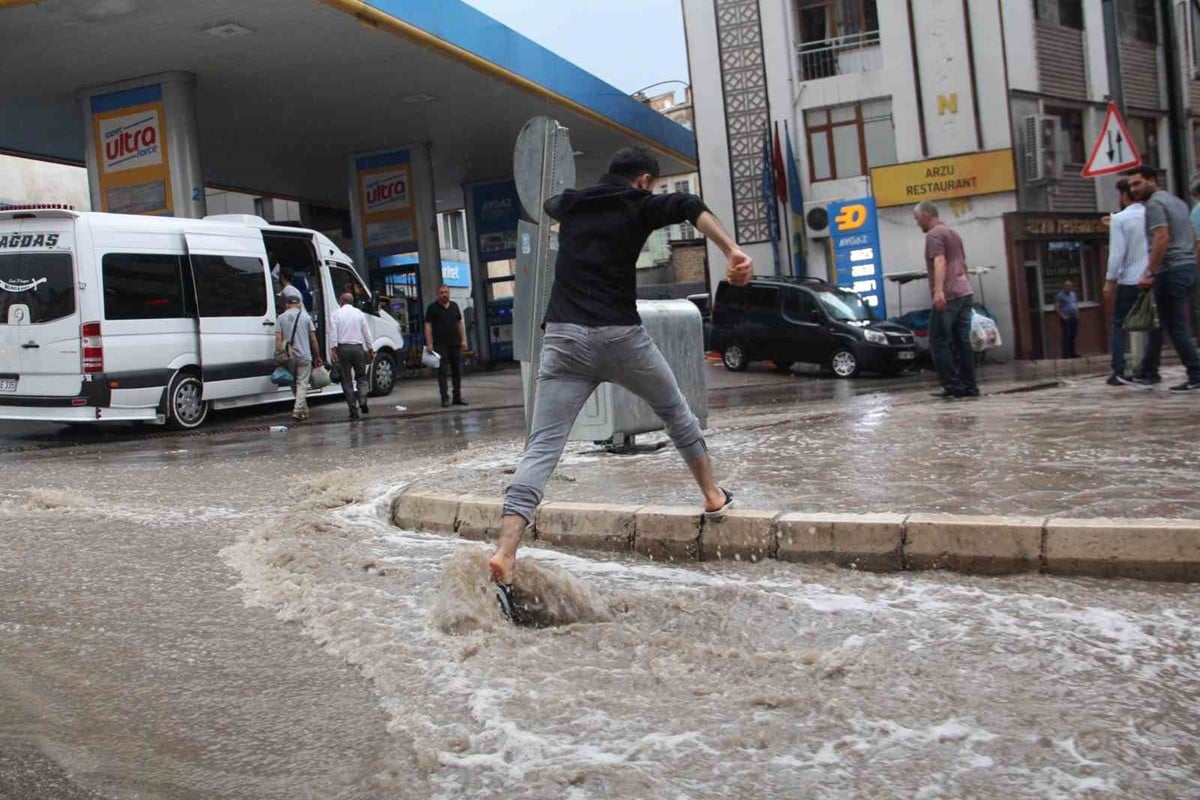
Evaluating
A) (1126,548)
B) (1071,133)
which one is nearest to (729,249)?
(1126,548)

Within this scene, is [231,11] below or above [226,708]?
above

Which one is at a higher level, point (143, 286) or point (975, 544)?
point (143, 286)

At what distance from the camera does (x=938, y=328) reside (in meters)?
10.6

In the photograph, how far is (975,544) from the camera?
4562 millimetres

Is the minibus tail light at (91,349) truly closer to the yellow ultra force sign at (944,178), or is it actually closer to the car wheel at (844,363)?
the car wheel at (844,363)

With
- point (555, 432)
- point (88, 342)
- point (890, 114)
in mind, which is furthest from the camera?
point (890, 114)

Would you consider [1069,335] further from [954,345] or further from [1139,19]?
[954,345]

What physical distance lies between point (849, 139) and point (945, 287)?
17.3m

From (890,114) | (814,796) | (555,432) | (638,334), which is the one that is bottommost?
(814,796)

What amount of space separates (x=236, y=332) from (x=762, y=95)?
16.2 m

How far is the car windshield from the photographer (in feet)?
70.2

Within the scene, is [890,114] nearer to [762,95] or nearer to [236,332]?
[762,95]

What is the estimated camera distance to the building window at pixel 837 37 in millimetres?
26219

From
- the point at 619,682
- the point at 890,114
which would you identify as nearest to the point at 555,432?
the point at 619,682
